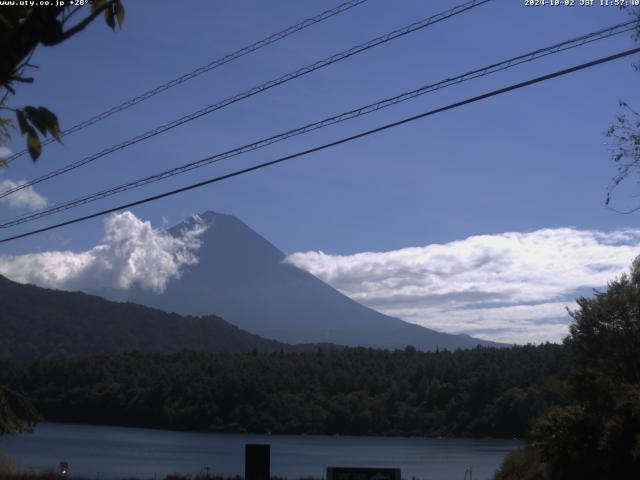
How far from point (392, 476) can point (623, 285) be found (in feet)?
66.8

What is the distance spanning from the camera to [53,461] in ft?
189

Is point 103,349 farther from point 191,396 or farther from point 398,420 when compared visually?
point 398,420

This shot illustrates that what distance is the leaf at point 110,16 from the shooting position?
392cm

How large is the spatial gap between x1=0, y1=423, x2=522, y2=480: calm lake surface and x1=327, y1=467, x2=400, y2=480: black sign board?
35036 millimetres

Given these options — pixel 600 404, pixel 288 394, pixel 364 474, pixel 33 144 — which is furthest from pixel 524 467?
pixel 288 394

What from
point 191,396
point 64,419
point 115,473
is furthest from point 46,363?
point 115,473

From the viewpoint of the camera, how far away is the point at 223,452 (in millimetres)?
72125

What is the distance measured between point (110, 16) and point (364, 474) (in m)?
10.2

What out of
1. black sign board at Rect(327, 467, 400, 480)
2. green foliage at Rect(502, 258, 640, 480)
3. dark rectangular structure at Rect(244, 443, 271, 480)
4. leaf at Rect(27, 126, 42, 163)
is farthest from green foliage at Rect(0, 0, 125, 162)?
green foliage at Rect(502, 258, 640, 480)

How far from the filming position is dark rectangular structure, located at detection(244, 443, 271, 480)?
9.63 meters

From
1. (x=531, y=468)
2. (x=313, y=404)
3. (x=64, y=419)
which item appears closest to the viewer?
(x=531, y=468)

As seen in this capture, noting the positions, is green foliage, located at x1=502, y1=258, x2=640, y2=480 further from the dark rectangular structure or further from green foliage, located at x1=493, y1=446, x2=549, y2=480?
the dark rectangular structure

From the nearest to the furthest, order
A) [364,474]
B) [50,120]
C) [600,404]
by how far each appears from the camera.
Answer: [50,120], [364,474], [600,404]

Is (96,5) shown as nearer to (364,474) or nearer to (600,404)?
(364,474)
